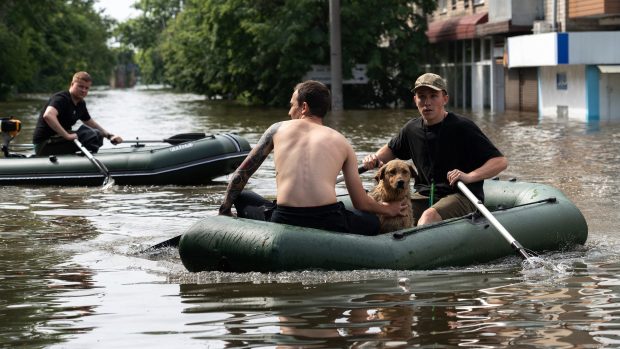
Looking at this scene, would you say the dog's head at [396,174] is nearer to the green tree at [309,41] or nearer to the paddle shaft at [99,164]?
the paddle shaft at [99,164]

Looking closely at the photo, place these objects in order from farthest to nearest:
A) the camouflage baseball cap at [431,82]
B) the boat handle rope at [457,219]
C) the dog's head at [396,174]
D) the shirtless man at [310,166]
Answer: the camouflage baseball cap at [431,82]
the dog's head at [396,174]
the boat handle rope at [457,219]
the shirtless man at [310,166]

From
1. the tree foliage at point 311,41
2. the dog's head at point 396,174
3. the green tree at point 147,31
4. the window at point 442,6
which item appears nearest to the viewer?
the dog's head at point 396,174

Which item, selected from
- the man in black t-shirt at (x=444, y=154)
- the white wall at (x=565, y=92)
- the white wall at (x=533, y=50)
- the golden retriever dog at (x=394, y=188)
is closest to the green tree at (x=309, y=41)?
the white wall at (x=533, y=50)

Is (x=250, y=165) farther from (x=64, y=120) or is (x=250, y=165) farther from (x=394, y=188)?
(x=64, y=120)

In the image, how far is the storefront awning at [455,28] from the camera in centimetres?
4297

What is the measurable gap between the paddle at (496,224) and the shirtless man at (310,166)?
766mm

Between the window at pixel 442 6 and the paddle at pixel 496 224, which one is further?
the window at pixel 442 6

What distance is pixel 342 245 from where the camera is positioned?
29.0 ft

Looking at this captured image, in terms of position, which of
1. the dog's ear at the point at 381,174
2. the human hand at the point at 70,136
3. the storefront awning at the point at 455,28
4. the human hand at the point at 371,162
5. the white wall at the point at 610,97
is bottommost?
the white wall at the point at 610,97

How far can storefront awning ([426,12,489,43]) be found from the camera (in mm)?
42969

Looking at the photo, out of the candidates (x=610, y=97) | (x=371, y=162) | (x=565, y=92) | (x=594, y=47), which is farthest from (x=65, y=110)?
(x=565, y=92)

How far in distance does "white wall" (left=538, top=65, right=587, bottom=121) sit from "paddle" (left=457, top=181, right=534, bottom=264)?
24.8 m

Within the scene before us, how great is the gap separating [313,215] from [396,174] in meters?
0.78

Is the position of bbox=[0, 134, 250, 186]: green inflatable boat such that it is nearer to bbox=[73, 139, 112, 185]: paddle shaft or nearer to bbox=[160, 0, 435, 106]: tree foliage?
bbox=[73, 139, 112, 185]: paddle shaft
